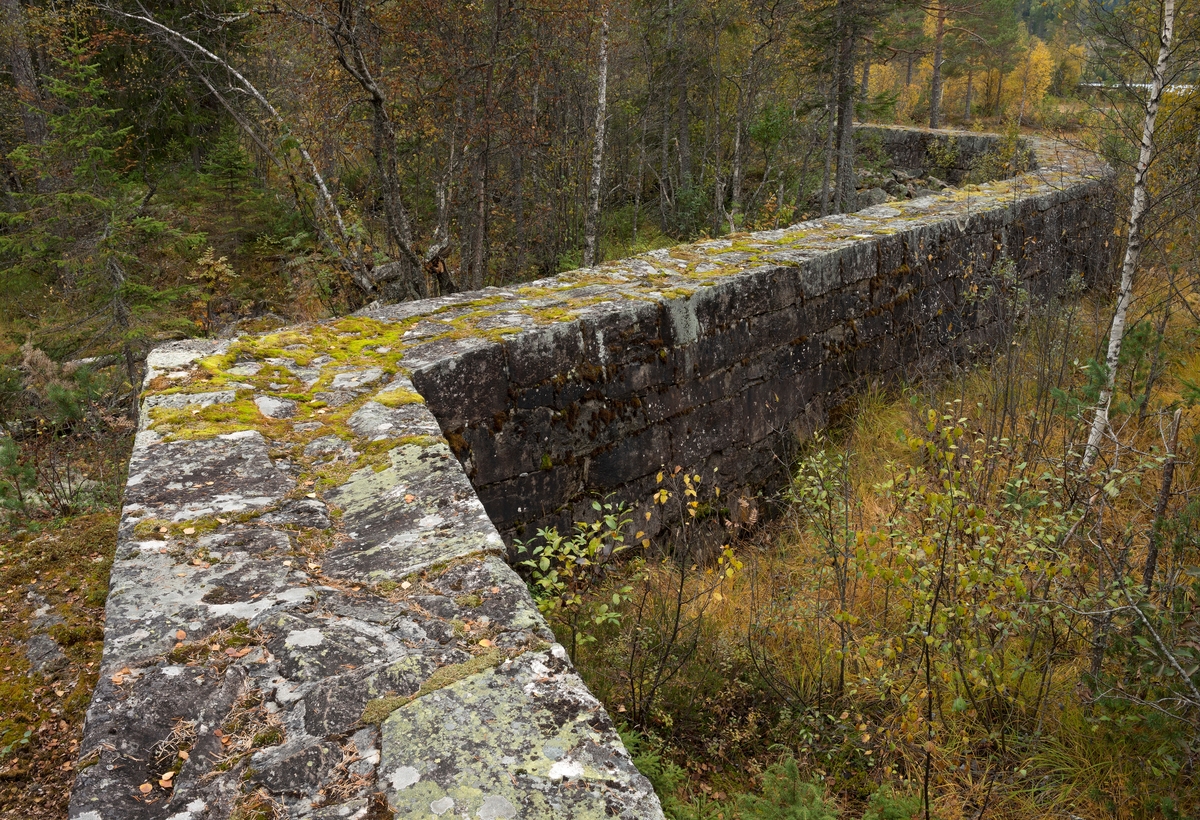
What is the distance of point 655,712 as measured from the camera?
2.97 meters

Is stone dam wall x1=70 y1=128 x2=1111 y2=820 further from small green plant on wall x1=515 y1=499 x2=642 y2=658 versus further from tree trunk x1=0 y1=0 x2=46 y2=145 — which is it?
tree trunk x1=0 y1=0 x2=46 y2=145

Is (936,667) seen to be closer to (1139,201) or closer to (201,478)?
(201,478)

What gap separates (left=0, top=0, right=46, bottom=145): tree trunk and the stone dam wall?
43.7ft

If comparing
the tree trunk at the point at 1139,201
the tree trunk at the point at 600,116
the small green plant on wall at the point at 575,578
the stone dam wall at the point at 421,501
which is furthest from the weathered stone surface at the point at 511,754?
the tree trunk at the point at 600,116

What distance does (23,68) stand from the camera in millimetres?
13250

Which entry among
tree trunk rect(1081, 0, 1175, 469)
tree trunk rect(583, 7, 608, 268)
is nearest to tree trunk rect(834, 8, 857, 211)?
tree trunk rect(583, 7, 608, 268)

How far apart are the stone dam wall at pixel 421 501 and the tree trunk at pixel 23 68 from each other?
13322 mm

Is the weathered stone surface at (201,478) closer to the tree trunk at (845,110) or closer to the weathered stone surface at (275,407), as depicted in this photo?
the weathered stone surface at (275,407)

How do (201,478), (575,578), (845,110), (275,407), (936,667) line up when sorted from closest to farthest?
(201,478), (936,667), (275,407), (575,578), (845,110)

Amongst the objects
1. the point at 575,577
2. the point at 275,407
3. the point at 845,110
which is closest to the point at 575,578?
the point at 575,577

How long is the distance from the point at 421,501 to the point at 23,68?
1633 cm

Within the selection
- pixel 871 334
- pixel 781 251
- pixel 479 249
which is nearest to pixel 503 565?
pixel 781 251

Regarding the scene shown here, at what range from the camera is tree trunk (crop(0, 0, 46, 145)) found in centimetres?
1250

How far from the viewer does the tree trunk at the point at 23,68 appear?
12500mm
